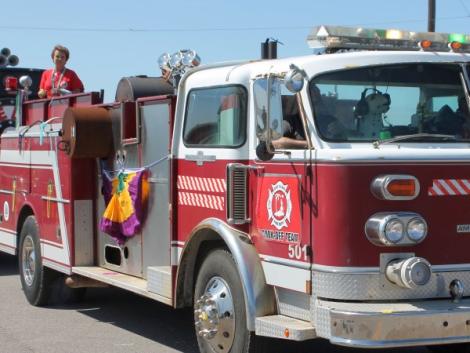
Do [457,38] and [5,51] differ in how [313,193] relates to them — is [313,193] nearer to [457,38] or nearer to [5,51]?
[457,38]

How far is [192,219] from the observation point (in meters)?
6.57

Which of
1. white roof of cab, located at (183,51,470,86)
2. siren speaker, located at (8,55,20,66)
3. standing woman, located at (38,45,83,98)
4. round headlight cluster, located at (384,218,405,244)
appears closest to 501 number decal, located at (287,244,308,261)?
round headlight cluster, located at (384,218,405,244)

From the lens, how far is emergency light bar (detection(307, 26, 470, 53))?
6.06m

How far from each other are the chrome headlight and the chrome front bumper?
393mm

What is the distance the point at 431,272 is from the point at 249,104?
172 cm

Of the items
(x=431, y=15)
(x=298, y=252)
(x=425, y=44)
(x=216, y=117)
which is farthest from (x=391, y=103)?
(x=431, y=15)

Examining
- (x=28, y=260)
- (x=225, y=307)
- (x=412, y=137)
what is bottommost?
(x=28, y=260)

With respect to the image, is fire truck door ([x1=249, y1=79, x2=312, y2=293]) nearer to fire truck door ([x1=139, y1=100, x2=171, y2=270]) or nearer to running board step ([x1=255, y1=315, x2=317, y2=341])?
running board step ([x1=255, y1=315, x2=317, y2=341])

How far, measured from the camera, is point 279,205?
5609mm

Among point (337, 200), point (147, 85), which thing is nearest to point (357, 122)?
point (337, 200)

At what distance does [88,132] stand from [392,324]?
400 cm

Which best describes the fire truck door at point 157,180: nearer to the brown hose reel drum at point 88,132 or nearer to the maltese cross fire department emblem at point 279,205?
the brown hose reel drum at point 88,132

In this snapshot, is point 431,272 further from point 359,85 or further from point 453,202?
point 359,85

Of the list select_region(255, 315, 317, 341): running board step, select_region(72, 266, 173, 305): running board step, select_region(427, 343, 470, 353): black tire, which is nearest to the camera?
select_region(255, 315, 317, 341): running board step
